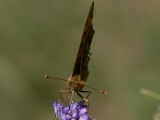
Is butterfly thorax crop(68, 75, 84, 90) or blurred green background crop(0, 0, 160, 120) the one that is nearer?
butterfly thorax crop(68, 75, 84, 90)

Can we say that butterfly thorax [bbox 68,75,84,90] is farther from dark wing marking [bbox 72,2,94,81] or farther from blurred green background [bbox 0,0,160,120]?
blurred green background [bbox 0,0,160,120]

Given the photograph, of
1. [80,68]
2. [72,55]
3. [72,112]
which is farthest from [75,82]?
Result: [72,55]

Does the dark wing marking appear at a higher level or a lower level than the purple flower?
higher

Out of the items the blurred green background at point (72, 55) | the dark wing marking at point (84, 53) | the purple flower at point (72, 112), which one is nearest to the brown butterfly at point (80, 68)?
the dark wing marking at point (84, 53)

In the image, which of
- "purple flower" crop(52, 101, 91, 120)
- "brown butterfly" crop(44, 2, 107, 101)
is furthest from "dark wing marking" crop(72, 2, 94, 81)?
"purple flower" crop(52, 101, 91, 120)

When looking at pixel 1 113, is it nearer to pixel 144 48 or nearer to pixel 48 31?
pixel 48 31

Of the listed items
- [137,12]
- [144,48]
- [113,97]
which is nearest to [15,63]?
[113,97]

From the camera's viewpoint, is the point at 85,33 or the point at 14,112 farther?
the point at 14,112
